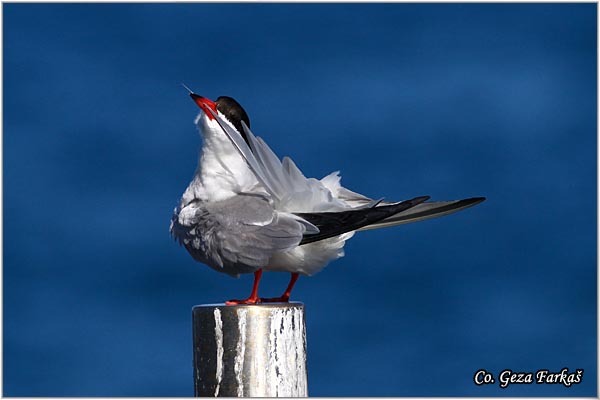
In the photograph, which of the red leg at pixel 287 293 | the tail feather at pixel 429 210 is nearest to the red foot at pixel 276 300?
the red leg at pixel 287 293

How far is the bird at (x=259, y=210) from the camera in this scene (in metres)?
3.14

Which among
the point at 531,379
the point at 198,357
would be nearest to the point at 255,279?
the point at 198,357

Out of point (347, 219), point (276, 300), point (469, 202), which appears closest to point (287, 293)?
point (276, 300)

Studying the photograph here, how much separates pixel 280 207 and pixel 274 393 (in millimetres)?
725

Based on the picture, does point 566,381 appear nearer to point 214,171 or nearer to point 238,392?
point 238,392

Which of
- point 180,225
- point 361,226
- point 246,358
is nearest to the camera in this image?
point 246,358

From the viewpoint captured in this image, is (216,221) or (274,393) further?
(216,221)

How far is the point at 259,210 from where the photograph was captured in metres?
3.22

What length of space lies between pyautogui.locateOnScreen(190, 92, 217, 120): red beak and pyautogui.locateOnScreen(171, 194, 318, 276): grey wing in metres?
0.39

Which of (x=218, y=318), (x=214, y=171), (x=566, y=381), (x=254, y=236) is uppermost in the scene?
(x=214, y=171)

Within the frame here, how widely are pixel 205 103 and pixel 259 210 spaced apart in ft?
1.70

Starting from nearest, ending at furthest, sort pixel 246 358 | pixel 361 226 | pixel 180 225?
pixel 246 358 < pixel 361 226 < pixel 180 225

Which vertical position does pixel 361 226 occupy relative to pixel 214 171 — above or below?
below

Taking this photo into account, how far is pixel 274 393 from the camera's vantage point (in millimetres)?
2926
